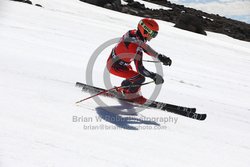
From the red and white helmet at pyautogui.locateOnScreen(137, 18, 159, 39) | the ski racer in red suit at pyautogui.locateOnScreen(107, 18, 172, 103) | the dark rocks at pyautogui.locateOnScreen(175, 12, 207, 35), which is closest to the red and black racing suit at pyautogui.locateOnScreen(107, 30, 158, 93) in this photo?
the ski racer in red suit at pyautogui.locateOnScreen(107, 18, 172, 103)

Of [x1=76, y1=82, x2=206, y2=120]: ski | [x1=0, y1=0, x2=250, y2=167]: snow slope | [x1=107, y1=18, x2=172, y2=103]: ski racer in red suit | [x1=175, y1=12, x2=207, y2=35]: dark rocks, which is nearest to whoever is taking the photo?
[x1=0, y1=0, x2=250, y2=167]: snow slope

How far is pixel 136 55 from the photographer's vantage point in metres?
5.60

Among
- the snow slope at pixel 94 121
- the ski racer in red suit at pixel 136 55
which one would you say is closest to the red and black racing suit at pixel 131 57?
the ski racer in red suit at pixel 136 55

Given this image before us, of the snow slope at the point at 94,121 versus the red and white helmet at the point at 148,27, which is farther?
the red and white helmet at the point at 148,27

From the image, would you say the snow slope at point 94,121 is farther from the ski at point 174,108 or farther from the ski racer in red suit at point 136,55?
the ski racer in red suit at point 136,55

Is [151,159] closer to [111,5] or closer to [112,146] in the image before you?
[112,146]

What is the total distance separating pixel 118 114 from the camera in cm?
550

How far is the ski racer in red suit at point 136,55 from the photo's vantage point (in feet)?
18.2

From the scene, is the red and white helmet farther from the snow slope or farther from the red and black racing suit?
the snow slope

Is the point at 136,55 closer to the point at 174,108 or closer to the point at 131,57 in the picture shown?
the point at 131,57

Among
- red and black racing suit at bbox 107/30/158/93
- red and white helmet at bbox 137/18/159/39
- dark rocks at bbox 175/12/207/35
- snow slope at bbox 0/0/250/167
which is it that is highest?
red and white helmet at bbox 137/18/159/39

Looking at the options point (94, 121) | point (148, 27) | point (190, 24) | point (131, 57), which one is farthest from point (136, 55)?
point (190, 24)

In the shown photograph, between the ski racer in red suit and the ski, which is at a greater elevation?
the ski racer in red suit

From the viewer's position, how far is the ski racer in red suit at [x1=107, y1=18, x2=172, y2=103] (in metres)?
5.56
